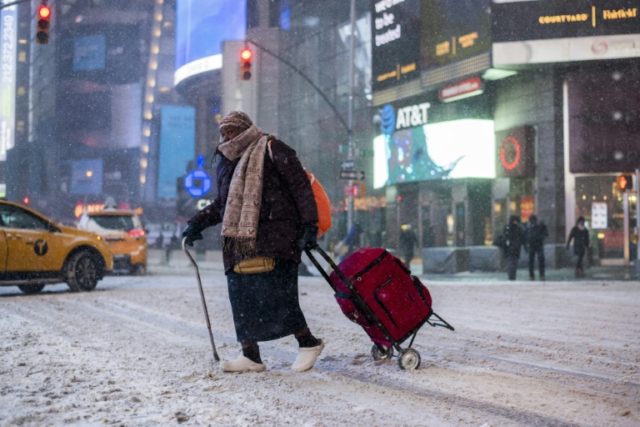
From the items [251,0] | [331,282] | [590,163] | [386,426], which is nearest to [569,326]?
[331,282]

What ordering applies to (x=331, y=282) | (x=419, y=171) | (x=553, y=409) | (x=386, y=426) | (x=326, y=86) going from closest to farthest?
1. (x=386, y=426)
2. (x=553, y=409)
3. (x=331, y=282)
4. (x=419, y=171)
5. (x=326, y=86)

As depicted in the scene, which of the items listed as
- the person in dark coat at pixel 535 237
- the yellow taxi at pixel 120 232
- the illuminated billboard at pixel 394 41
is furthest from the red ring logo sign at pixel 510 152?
the yellow taxi at pixel 120 232

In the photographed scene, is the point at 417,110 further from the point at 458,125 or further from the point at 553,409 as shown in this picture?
the point at 553,409

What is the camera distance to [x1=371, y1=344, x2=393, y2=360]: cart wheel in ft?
19.3

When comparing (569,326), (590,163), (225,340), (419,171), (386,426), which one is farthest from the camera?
(419,171)

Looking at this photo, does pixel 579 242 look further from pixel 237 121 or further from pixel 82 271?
pixel 237 121

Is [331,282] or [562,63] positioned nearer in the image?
[331,282]

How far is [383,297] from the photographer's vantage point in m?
5.53

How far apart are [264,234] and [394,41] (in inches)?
1276

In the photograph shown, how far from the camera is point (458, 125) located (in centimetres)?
3198

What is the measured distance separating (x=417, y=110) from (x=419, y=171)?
2919mm

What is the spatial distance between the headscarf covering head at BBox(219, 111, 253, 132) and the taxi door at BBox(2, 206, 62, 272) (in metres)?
8.40

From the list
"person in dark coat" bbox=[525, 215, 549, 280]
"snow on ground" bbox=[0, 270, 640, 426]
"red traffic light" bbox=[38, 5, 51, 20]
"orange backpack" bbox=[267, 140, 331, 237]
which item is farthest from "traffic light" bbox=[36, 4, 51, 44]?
"orange backpack" bbox=[267, 140, 331, 237]

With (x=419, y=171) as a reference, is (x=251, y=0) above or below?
above
